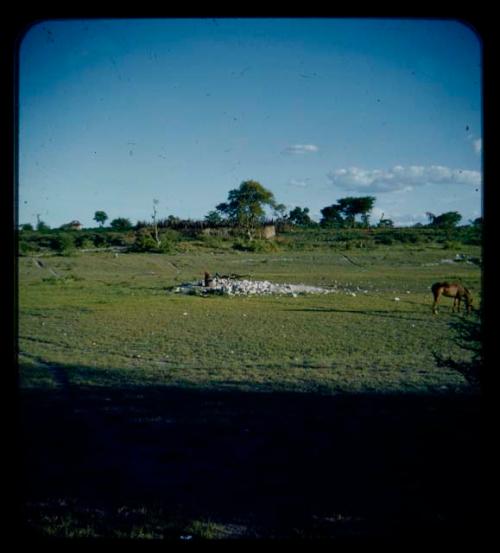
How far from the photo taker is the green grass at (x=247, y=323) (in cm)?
473

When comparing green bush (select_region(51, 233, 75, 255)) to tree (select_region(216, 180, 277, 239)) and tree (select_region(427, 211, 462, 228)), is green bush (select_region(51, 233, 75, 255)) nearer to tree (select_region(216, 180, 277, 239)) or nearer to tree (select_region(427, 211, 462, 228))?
tree (select_region(216, 180, 277, 239))

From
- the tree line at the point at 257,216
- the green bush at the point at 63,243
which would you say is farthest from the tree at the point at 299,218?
the green bush at the point at 63,243

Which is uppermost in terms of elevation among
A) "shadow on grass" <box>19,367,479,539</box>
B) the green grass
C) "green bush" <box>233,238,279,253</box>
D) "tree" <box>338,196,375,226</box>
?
"tree" <box>338,196,375,226</box>

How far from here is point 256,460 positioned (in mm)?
3121

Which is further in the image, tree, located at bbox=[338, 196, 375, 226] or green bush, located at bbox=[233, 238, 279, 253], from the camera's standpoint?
green bush, located at bbox=[233, 238, 279, 253]

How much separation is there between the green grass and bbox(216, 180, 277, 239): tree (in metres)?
1.59

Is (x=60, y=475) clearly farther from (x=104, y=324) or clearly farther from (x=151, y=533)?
(x=104, y=324)

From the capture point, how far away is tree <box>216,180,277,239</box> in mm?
4012

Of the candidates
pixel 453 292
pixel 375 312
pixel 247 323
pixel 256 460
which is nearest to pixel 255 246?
pixel 247 323

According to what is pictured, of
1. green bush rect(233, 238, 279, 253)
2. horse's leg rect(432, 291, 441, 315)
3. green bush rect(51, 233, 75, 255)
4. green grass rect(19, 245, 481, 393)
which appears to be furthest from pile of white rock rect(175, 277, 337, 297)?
horse's leg rect(432, 291, 441, 315)

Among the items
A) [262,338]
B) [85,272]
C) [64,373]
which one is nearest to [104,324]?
[85,272]

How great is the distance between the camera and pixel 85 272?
7.26 m

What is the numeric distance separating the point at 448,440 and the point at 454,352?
2334mm

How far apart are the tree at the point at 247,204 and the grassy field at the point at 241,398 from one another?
1620 mm
